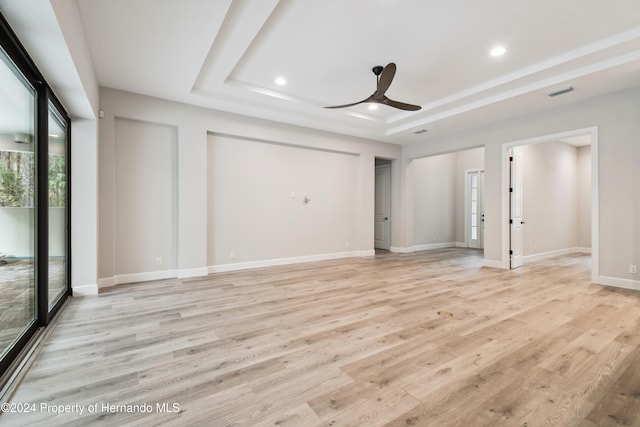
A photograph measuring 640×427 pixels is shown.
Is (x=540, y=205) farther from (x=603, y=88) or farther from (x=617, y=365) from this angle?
(x=617, y=365)

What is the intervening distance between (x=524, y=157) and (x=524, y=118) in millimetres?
1542

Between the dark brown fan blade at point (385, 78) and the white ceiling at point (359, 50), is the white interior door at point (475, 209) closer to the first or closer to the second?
the white ceiling at point (359, 50)

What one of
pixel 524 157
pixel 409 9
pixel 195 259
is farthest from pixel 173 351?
pixel 524 157

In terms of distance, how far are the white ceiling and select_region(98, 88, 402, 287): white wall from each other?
1.31 ft

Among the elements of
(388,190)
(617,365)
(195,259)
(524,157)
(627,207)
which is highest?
(524,157)

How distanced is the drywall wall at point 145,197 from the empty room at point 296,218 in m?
0.03

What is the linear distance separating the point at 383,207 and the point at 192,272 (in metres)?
5.37

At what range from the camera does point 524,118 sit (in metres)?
5.24

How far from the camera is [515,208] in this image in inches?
222

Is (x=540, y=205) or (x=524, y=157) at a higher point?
(x=524, y=157)

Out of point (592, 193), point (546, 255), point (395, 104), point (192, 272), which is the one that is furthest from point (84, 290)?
point (546, 255)

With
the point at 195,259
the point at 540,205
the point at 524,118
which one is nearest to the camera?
the point at 195,259

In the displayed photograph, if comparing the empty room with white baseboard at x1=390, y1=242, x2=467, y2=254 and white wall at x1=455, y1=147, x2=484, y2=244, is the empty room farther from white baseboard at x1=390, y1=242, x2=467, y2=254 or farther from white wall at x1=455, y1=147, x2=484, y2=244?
white wall at x1=455, y1=147, x2=484, y2=244

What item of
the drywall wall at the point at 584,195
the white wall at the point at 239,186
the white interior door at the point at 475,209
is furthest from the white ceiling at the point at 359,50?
the drywall wall at the point at 584,195
